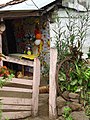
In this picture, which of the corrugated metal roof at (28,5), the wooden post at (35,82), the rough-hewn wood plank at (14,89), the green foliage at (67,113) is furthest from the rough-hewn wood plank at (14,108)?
the corrugated metal roof at (28,5)

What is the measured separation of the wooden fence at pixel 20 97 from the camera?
20.7 ft

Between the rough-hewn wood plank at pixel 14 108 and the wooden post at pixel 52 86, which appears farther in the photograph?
the wooden post at pixel 52 86

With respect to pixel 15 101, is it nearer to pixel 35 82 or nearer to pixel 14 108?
pixel 14 108

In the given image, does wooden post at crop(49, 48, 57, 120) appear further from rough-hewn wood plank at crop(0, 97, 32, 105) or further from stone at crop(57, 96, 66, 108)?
rough-hewn wood plank at crop(0, 97, 32, 105)

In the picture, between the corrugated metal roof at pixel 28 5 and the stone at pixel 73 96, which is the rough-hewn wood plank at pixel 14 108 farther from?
the corrugated metal roof at pixel 28 5

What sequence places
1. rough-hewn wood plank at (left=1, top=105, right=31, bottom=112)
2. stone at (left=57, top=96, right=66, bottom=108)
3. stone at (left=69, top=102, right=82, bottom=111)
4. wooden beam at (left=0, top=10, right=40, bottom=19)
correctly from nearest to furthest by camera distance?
rough-hewn wood plank at (left=1, top=105, right=31, bottom=112) < stone at (left=69, top=102, right=82, bottom=111) < stone at (left=57, top=96, right=66, bottom=108) < wooden beam at (left=0, top=10, right=40, bottom=19)

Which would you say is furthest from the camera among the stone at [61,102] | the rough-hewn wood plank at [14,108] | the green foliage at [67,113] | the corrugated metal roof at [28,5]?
the corrugated metal roof at [28,5]

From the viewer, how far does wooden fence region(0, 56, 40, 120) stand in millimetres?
6320

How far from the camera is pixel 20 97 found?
676 centimetres

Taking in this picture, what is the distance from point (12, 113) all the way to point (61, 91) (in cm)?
112

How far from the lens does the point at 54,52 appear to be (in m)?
6.41

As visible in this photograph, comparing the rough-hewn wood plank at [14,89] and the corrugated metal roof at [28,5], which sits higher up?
the corrugated metal roof at [28,5]

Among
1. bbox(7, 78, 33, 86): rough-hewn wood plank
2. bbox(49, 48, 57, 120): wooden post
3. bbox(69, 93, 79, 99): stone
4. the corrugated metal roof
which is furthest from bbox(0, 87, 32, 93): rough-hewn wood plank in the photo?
the corrugated metal roof

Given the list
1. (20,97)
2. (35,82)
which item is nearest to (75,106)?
(35,82)
